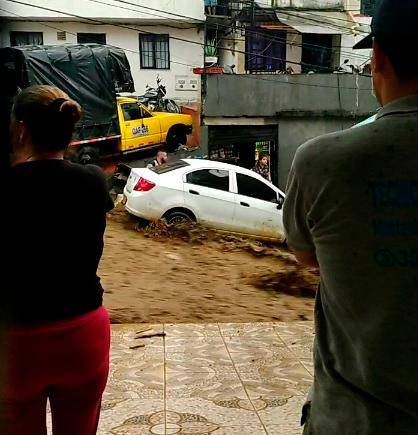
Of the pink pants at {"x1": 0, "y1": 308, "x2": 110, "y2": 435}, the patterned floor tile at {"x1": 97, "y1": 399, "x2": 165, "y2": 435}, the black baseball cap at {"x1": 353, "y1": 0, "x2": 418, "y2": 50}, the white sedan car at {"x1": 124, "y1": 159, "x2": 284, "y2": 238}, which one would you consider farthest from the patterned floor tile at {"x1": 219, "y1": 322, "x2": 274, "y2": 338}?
the white sedan car at {"x1": 124, "y1": 159, "x2": 284, "y2": 238}

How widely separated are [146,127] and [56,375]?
14.6m

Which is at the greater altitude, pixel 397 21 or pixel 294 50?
pixel 397 21

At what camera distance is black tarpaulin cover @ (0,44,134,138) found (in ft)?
40.9

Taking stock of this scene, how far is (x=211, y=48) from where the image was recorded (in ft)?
74.7

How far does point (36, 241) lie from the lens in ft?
5.75

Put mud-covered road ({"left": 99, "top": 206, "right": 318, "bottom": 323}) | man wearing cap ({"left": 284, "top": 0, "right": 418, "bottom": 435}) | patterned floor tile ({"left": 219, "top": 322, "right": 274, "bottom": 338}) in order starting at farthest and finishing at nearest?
mud-covered road ({"left": 99, "top": 206, "right": 318, "bottom": 323}), patterned floor tile ({"left": 219, "top": 322, "right": 274, "bottom": 338}), man wearing cap ({"left": 284, "top": 0, "right": 418, "bottom": 435})

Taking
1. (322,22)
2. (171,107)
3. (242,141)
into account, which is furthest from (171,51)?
(242,141)

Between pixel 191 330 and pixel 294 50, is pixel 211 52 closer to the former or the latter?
pixel 294 50

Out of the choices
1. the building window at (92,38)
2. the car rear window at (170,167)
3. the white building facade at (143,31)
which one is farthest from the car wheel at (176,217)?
the building window at (92,38)

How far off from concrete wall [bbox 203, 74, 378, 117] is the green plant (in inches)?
184

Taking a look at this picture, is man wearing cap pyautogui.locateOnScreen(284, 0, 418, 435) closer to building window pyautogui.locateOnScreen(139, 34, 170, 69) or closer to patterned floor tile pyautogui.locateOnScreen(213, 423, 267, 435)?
patterned floor tile pyautogui.locateOnScreen(213, 423, 267, 435)

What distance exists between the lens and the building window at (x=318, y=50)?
23.6 metres

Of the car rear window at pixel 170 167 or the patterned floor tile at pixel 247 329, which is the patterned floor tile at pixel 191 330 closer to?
the patterned floor tile at pixel 247 329

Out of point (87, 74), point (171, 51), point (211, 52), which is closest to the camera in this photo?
point (87, 74)
